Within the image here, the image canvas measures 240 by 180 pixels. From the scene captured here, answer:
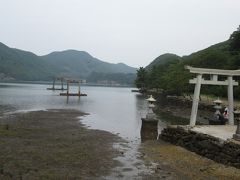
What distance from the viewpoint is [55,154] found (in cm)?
1744

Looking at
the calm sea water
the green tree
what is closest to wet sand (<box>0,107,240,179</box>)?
the calm sea water

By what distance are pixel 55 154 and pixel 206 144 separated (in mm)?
7468

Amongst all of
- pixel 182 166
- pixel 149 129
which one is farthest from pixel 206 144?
pixel 149 129

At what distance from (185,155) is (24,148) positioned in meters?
8.20

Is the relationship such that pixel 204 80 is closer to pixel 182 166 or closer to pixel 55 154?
pixel 182 166

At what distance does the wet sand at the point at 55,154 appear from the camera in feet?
46.3

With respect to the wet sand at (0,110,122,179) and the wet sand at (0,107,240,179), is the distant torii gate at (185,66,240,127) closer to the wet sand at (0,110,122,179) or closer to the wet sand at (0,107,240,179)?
the wet sand at (0,107,240,179)

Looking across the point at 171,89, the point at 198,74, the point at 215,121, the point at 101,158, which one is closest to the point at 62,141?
the point at 101,158

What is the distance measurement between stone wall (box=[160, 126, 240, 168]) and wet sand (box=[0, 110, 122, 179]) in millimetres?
3813

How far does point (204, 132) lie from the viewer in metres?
19.5

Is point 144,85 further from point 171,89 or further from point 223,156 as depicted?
point 223,156

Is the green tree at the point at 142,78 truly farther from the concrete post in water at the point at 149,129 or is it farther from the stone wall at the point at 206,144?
the stone wall at the point at 206,144

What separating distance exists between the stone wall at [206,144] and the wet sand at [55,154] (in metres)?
3.81

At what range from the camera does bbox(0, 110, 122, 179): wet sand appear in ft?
46.3
